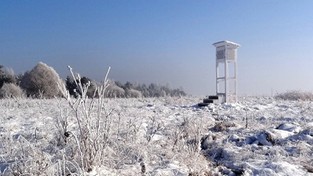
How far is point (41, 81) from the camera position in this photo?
23578 mm

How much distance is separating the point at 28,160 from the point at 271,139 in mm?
4488

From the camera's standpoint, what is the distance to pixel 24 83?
79.9ft

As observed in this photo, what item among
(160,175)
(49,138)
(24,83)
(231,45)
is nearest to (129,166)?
(160,175)

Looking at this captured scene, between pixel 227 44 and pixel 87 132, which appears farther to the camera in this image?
pixel 227 44

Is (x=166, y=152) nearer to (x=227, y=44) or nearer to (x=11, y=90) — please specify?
(x=227, y=44)

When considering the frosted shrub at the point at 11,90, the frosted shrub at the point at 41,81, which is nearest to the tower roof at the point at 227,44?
the frosted shrub at the point at 41,81

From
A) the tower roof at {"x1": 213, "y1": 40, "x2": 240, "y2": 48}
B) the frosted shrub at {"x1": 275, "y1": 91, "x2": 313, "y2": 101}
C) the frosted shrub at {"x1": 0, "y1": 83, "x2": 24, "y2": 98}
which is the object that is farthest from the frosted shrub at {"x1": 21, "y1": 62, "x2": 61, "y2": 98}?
the frosted shrub at {"x1": 275, "y1": 91, "x2": 313, "y2": 101}

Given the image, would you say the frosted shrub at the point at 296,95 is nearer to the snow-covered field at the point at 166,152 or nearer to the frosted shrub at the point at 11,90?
the frosted shrub at the point at 11,90

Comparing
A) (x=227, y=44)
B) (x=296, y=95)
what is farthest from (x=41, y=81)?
(x=296, y=95)

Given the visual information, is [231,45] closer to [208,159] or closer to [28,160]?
[208,159]

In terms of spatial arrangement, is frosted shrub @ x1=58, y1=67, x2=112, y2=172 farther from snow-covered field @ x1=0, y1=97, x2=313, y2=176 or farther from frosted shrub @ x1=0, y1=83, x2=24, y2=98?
frosted shrub @ x1=0, y1=83, x2=24, y2=98

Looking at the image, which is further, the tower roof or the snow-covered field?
the tower roof

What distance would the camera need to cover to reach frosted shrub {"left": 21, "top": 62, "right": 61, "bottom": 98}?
930 inches

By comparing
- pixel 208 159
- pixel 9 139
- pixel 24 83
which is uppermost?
pixel 24 83
